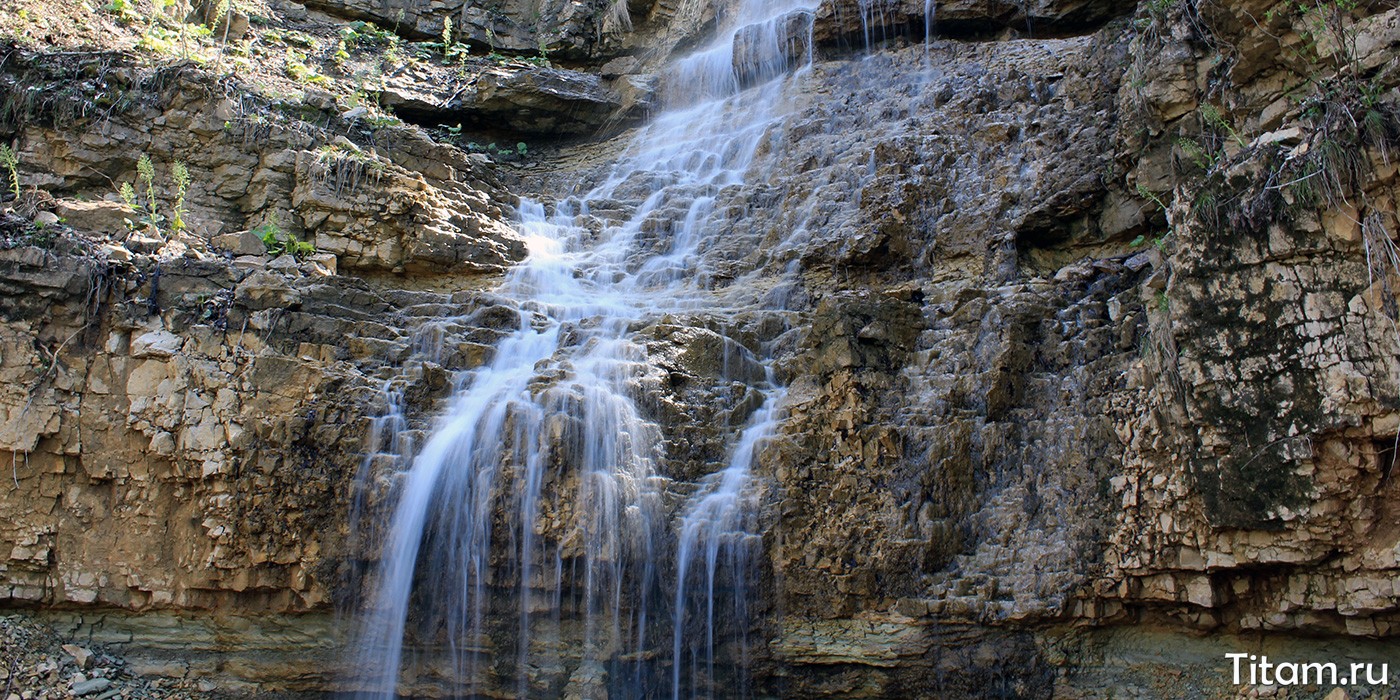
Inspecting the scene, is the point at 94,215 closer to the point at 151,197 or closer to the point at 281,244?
the point at 151,197

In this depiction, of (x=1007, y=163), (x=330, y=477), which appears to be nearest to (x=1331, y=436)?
(x=1007, y=163)

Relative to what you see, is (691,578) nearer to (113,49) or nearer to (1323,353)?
(1323,353)

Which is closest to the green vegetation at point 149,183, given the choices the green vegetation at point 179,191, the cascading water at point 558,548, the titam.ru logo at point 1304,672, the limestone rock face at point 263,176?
the green vegetation at point 179,191

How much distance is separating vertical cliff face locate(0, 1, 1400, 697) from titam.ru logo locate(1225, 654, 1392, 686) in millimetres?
114

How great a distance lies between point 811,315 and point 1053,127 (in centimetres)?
381

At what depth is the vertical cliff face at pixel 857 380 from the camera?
609cm

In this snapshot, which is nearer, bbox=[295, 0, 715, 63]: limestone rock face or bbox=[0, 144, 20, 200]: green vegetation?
bbox=[0, 144, 20, 200]: green vegetation

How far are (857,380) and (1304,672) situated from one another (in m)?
3.88

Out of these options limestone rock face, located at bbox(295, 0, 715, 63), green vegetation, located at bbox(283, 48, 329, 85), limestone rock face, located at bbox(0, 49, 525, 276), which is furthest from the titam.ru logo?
limestone rock face, located at bbox(295, 0, 715, 63)

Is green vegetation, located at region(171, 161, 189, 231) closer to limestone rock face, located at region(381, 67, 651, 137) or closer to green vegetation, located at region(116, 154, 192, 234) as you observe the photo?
green vegetation, located at region(116, 154, 192, 234)

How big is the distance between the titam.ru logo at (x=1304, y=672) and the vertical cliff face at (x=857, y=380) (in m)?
0.11

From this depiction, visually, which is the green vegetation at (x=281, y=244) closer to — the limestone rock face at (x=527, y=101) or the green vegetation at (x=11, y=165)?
the green vegetation at (x=11, y=165)

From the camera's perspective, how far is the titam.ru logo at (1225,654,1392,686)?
600cm

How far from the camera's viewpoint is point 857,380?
8203 millimetres
